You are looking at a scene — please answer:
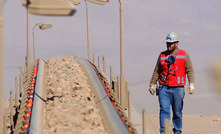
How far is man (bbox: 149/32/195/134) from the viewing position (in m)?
12.5

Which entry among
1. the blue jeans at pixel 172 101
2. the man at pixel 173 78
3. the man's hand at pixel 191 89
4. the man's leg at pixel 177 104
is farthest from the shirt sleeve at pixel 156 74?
the man's hand at pixel 191 89

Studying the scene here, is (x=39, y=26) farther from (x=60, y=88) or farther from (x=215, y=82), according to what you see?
(x=215, y=82)

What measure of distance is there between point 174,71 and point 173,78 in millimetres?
192

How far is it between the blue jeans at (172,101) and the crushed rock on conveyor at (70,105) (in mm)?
2570

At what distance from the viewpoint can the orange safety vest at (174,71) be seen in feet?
41.2

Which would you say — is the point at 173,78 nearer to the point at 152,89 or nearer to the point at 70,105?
the point at 152,89

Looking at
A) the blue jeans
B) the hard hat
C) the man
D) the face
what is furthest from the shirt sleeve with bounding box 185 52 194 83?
the hard hat

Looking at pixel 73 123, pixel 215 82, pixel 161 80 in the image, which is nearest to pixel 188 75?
pixel 161 80

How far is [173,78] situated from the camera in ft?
41.2

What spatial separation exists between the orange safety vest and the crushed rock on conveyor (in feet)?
9.29

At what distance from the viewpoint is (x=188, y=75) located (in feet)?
42.2

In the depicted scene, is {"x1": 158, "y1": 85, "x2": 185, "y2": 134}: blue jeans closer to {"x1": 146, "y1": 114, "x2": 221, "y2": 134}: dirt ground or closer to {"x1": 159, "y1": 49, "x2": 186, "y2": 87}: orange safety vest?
{"x1": 159, "y1": 49, "x2": 186, "y2": 87}: orange safety vest

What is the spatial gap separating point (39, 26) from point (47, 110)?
51.8 ft

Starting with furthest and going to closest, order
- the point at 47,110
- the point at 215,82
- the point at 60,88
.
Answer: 1. the point at 60,88
2. the point at 47,110
3. the point at 215,82
